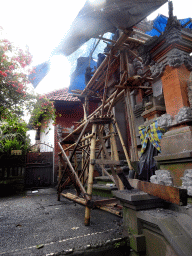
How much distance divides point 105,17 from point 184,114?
8.12ft

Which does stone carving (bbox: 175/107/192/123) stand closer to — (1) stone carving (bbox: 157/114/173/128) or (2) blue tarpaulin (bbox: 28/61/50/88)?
(1) stone carving (bbox: 157/114/173/128)

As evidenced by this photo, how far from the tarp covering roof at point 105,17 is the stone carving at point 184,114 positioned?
2.12 metres

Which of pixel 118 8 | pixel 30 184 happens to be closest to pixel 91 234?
pixel 118 8

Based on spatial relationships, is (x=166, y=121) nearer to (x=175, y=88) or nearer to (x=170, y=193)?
(x=175, y=88)

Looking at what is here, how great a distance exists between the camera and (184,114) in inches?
96.7

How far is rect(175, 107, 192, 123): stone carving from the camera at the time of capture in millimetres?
2418

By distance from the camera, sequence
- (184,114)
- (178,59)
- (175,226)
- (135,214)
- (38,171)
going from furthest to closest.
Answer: (38,171) < (178,59) < (184,114) < (135,214) < (175,226)

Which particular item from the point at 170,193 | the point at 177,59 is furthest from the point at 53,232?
the point at 177,59

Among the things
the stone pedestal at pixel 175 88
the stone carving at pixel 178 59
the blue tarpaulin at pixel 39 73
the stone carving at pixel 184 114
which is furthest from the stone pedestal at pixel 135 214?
the blue tarpaulin at pixel 39 73

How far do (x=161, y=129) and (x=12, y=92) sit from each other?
4214mm

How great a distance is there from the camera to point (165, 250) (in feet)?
5.53

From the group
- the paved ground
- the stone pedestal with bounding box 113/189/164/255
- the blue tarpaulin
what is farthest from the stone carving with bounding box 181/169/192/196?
the blue tarpaulin

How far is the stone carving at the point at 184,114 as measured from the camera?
242 cm

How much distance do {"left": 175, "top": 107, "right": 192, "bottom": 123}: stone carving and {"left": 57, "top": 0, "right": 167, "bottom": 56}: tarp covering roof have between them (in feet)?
6.94
